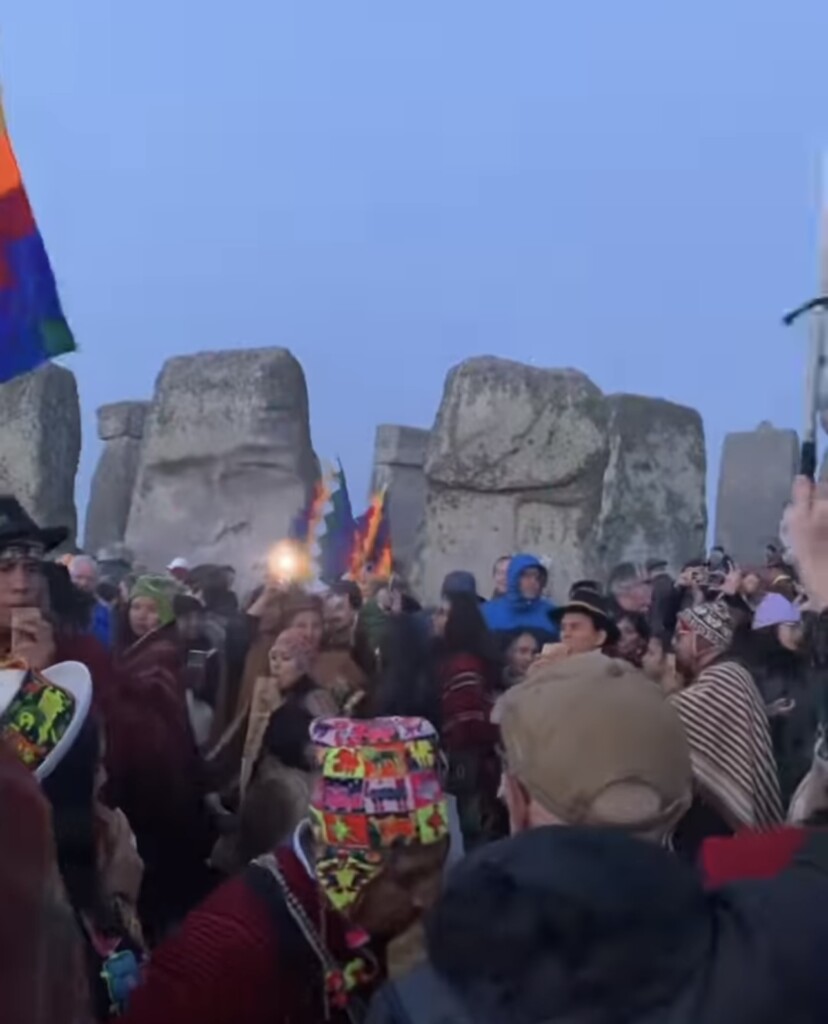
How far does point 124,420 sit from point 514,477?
759 cm

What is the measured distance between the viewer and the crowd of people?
5.22ft

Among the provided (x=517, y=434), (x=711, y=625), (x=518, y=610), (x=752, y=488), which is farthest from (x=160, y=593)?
(x=752, y=488)

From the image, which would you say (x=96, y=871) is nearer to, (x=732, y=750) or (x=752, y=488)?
(x=732, y=750)

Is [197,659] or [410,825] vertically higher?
[410,825]

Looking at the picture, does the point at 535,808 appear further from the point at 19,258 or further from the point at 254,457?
the point at 254,457

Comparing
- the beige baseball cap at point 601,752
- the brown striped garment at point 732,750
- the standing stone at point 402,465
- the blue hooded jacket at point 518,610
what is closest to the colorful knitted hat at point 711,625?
the brown striped garment at point 732,750

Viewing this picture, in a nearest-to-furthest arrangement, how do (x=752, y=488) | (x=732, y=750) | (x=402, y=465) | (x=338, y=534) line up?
(x=732, y=750) < (x=338, y=534) < (x=752, y=488) < (x=402, y=465)

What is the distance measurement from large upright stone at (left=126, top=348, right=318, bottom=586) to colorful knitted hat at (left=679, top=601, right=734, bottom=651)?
10312 mm

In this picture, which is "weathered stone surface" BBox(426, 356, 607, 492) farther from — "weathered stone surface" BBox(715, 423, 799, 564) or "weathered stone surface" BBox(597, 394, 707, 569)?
"weathered stone surface" BBox(715, 423, 799, 564)

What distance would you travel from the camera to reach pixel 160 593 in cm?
736

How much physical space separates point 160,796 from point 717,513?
17282mm

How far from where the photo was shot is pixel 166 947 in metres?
2.83

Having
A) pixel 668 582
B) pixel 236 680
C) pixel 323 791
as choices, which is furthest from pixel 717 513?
pixel 323 791

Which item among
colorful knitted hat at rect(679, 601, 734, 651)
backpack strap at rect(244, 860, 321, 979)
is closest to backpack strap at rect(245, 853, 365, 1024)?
backpack strap at rect(244, 860, 321, 979)
